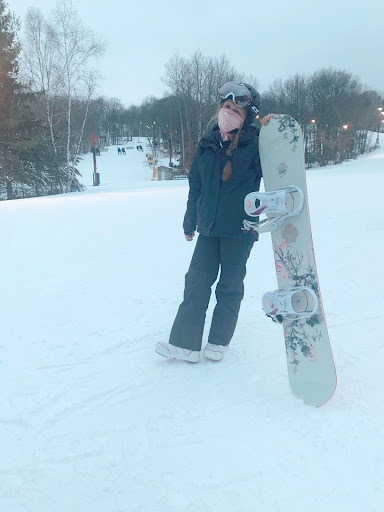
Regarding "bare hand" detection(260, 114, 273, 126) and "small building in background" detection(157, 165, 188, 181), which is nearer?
"bare hand" detection(260, 114, 273, 126)

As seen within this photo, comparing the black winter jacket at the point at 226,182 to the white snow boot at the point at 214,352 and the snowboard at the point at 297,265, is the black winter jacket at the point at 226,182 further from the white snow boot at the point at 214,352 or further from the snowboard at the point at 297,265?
the white snow boot at the point at 214,352

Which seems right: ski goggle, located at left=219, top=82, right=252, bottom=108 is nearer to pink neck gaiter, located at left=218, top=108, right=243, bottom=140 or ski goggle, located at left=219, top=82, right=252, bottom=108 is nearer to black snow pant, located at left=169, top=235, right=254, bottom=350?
pink neck gaiter, located at left=218, top=108, right=243, bottom=140

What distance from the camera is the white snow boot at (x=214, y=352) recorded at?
2.19 m

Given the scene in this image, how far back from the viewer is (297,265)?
6.20 ft

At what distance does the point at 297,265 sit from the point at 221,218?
46 cm

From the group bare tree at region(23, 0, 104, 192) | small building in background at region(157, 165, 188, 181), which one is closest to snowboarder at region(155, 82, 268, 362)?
bare tree at region(23, 0, 104, 192)

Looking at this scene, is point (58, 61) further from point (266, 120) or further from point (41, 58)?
point (266, 120)

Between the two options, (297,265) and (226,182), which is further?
(226,182)

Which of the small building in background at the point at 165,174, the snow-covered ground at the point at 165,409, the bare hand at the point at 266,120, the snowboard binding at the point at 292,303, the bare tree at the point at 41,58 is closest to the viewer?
the snow-covered ground at the point at 165,409

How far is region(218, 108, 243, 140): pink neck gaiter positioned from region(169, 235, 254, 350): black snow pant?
563 millimetres

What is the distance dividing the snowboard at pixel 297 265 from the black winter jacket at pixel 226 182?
0.08 m

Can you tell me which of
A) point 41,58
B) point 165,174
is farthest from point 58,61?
point 165,174

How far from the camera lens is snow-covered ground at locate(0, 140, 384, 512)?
1.33 metres

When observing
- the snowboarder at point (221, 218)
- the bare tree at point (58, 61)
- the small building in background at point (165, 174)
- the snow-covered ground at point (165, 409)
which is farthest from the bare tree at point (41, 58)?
the snowboarder at point (221, 218)
